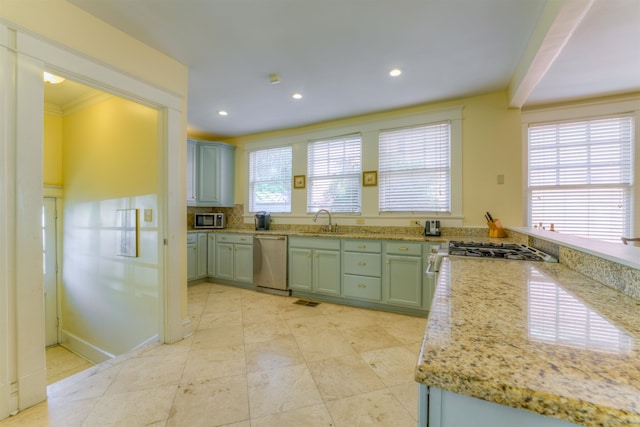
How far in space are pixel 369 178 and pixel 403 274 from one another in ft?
4.70

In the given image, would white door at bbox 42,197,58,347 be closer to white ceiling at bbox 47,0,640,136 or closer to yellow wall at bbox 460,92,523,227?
white ceiling at bbox 47,0,640,136

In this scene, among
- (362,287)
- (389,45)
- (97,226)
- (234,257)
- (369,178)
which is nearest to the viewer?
(389,45)

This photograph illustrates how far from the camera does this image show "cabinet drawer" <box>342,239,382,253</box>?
3.30 m

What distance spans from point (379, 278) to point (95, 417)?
Answer: 2.67 meters

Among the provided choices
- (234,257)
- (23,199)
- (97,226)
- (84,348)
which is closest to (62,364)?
(84,348)

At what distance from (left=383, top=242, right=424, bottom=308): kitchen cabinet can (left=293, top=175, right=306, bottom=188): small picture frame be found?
179 cm

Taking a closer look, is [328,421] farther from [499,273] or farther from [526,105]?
[526,105]

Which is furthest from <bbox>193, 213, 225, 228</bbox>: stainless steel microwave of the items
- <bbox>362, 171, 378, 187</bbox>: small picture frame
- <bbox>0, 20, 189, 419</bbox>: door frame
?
<bbox>0, 20, 189, 419</bbox>: door frame

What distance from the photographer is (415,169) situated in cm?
360

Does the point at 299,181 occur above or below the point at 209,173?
below

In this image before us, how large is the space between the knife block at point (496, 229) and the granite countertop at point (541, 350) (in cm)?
223

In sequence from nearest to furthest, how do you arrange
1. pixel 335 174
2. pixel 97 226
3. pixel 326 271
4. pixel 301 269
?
pixel 97 226 < pixel 326 271 < pixel 301 269 < pixel 335 174

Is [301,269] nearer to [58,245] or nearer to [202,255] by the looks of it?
[202,255]

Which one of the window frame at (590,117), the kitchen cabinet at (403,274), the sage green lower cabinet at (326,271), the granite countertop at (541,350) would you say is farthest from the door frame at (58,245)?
the window frame at (590,117)
